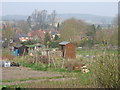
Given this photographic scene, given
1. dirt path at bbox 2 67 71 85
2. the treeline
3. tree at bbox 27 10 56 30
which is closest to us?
dirt path at bbox 2 67 71 85

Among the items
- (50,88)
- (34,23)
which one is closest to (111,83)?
(50,88)

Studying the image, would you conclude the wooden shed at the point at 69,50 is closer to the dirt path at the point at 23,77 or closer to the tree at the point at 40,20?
the dirt path at the point at 23,77

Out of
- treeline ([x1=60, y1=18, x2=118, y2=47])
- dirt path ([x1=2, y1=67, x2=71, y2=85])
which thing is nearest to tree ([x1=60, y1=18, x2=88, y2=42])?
treeline ([x1=60, y1=18, x2=118, y2=47])

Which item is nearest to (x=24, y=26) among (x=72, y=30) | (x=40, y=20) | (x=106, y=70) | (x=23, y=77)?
(x=40, y=20)

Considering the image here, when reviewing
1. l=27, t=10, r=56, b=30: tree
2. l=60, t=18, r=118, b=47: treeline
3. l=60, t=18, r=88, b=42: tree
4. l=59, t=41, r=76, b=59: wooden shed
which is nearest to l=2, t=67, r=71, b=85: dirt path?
l=59, t=41, r=76, b=59: wooden shed

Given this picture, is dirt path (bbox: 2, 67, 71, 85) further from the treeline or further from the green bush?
the treeline

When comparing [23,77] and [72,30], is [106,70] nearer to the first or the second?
[23,77]

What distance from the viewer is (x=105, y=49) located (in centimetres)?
795

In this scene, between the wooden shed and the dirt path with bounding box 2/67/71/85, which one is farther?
the wooden shed

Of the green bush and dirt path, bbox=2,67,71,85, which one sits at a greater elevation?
the green bush

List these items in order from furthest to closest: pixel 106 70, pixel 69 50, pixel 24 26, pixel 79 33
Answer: pixel 24 26 → pixel 79 33 → pixel 69 50 → pixel 106 70

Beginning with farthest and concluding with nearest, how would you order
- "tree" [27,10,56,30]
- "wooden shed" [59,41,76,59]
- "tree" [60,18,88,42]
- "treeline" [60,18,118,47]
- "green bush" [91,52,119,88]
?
"tree" [27,10,56,30] < "tree" [60,18,88,42] < "treeline" [60,18,118,47] < "wooden shed" [59,41,76,59] < "green bush" [91,52,119,88]

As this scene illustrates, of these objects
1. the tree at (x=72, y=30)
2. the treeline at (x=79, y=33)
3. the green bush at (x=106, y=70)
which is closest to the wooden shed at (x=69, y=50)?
the tree at (x=72, y=30)

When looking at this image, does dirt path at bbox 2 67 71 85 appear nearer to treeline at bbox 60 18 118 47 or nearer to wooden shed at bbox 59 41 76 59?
wooden shed at bbox 59 41 76 59
